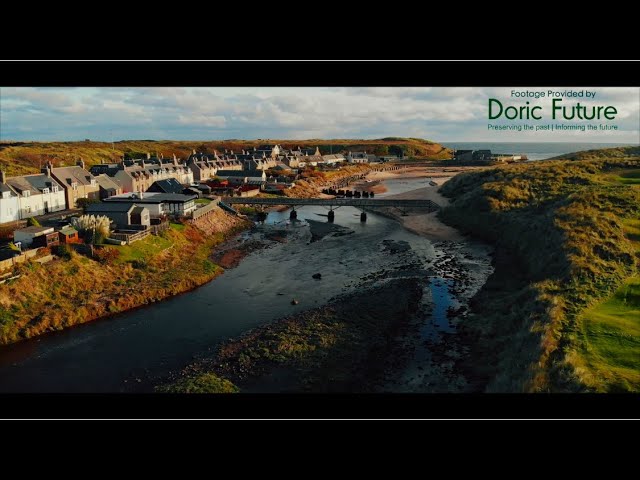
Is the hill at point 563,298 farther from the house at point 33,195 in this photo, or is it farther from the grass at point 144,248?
the house at point 33,195

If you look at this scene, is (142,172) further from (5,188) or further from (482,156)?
(482,156)

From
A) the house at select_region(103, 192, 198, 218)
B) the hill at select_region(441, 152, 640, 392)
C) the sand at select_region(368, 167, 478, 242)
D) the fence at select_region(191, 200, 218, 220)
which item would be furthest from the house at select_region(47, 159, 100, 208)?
the hill at select_region(441, 152, 640, 392)

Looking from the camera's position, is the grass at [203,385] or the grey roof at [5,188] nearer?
the grass at [203,385]

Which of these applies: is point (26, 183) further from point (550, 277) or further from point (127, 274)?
point (550, 277)

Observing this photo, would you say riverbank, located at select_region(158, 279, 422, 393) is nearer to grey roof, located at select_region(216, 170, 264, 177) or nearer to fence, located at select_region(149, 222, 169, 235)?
fence, located at select_region(149, 222, 169, 235)

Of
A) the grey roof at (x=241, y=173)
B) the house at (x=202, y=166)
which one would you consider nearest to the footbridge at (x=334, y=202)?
the grey roof at (x=241, y=173)

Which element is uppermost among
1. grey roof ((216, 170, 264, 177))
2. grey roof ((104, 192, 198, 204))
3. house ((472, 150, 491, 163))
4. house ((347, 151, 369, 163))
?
house ((347, 151, 369, 163))

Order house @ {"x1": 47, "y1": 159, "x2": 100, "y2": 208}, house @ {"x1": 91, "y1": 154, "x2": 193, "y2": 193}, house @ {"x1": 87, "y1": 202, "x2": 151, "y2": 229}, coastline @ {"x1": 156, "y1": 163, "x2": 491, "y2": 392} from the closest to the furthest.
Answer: coastline @ {"x1": 156, "y1": 163, "x2": 491, "y2": 392} < house @ {"x1": 87, "y1": 202, "x2": 151, "y2": 229} < house @ {"x1": 47, "y1": 159, "x2": 100, "y2": 208} < house @ {"x1": 91, "y1": 154, "x2": 193, "y2": 193}
